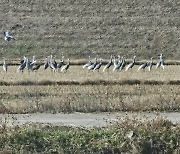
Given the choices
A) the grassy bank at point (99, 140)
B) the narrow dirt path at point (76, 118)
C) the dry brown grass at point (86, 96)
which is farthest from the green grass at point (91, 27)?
the grassy bank at point (99, 140)

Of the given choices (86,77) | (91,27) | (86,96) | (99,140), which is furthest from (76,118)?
(91,27)

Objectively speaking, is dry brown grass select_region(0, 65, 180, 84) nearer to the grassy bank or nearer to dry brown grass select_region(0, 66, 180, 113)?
dry brown grass select_region(0, 66, 180, 113)

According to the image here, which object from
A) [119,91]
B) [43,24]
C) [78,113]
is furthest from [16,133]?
[43,24]

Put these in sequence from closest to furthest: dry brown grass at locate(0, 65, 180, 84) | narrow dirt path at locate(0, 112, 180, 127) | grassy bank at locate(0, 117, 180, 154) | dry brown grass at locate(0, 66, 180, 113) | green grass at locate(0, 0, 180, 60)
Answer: grassy bank at locate(0, 117, 180, 154) < narrow dirt path at locate(0, 112, 180, 127) < dry brown grass at locate(0, 66, 180, 113) < dry brown grass at locate(0, 65, 180, 84) < green grass at locate(0, 0, 180, 60)

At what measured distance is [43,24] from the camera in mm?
63188

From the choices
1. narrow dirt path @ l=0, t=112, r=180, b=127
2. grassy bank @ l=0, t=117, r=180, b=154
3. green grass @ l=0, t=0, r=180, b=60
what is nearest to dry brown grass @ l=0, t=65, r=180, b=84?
narrow dirt path @ l=0, t=112, r=180, b=127

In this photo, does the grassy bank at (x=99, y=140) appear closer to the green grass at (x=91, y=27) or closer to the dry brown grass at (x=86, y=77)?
the dry brown grass at (x=86, y=77)

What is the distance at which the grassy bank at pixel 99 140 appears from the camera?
1361 cm

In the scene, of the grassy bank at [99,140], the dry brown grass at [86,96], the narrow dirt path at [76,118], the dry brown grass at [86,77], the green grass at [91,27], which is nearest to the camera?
the grassy bank at [99,140]

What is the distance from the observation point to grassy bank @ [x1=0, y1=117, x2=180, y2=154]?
13609mm

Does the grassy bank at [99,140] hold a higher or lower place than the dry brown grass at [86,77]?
lower

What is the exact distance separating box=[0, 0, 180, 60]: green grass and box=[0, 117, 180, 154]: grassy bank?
42243 mm

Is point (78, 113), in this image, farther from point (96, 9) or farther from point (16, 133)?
point (96, 9)

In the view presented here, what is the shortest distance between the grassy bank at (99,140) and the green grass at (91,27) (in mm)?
42243
